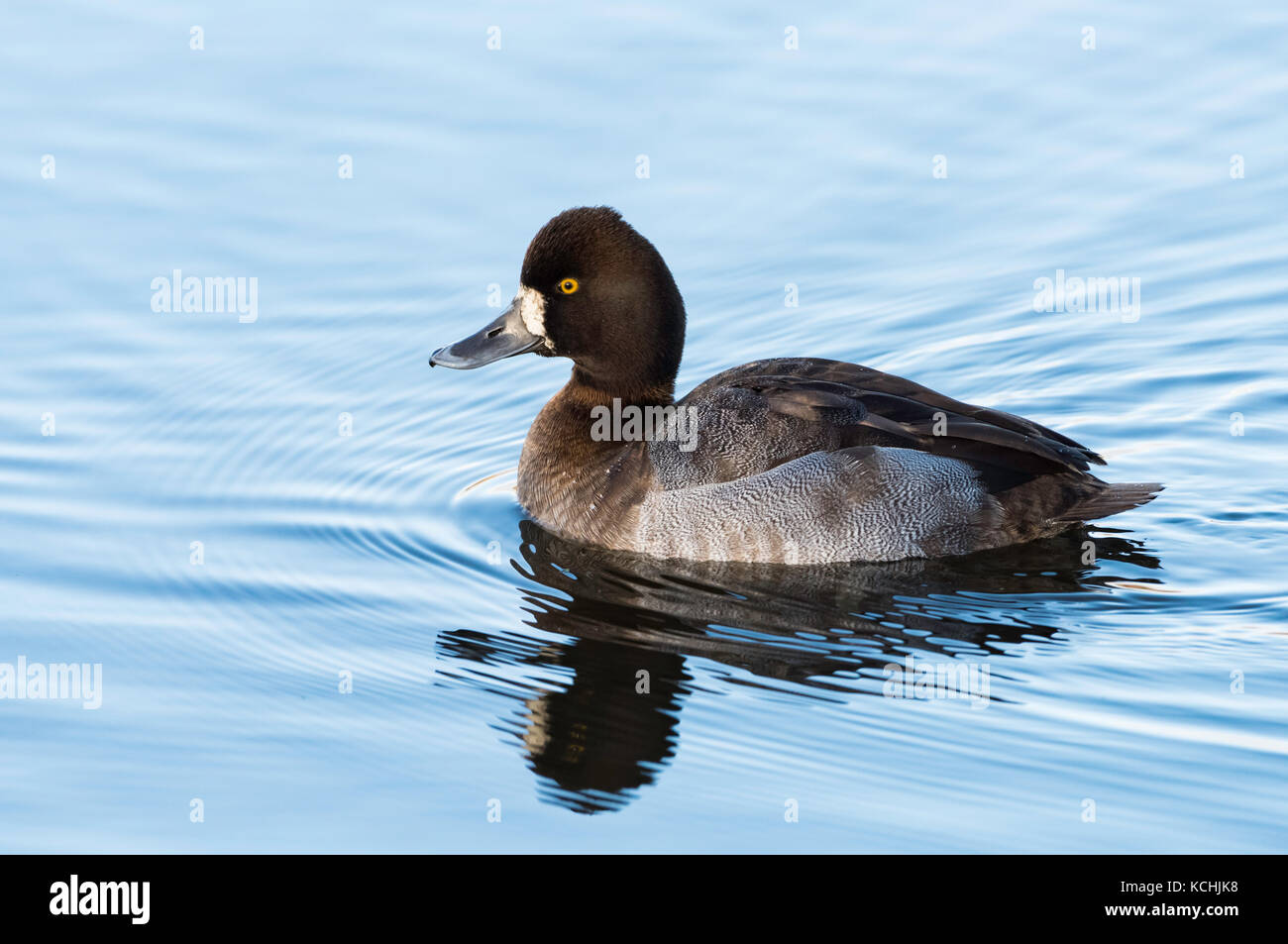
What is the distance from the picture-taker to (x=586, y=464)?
33.8 feet

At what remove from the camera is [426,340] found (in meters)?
12.6

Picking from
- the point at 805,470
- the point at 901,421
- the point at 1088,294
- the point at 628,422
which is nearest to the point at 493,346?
the point at 628,422

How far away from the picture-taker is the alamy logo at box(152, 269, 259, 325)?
1274 centimetres

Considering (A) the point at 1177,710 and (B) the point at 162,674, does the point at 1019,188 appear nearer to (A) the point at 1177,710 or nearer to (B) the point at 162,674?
(A) the point at 1177,710

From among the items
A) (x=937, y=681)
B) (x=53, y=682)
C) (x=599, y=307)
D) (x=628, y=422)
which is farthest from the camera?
(x=628, y=422)

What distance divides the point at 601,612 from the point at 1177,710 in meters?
2.87

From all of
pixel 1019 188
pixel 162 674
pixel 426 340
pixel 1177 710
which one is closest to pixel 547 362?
pixel 426 340

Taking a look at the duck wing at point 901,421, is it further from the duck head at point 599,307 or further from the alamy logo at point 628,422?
the duck head at point 599,307

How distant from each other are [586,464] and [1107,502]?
2901mm

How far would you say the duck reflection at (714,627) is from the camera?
26.0ft

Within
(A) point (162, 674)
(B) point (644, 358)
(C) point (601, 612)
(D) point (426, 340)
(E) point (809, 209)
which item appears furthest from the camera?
(E) point (809, 209)

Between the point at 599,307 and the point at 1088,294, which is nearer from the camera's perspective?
the point at 599,307

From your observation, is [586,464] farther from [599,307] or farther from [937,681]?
[937,681]

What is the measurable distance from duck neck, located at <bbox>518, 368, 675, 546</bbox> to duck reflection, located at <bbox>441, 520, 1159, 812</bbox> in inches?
6.1
